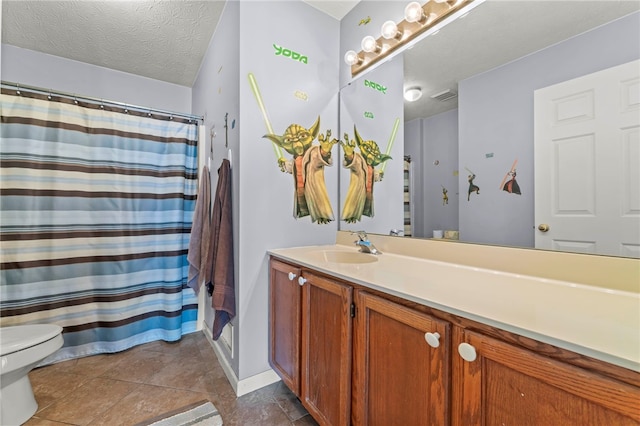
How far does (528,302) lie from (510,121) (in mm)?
749

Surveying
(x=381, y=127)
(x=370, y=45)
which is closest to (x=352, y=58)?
(x=370, y=45)

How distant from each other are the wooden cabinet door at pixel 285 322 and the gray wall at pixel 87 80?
2.58 metres

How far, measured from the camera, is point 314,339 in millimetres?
1235

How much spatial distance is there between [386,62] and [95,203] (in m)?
2.39

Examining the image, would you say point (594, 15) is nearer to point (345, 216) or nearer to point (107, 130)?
point (345, 216)

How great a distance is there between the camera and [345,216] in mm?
1967

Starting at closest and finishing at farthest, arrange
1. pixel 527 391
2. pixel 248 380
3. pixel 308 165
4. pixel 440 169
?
pixel 527 391, pixel 440 169, pixel 248 380, pixel 308 165

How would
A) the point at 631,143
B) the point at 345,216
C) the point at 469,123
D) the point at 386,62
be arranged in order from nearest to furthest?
the point at 631,143 → the point at 469,123 → the point at 386,62 → the point at 345,216

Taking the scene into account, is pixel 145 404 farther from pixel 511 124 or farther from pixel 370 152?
pixel 511 124

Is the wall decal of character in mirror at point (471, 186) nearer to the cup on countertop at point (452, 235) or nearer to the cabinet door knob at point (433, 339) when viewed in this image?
the cup on countertop at point (452, 235)

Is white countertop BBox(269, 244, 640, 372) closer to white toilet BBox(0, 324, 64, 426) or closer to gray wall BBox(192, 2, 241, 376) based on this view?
gray wall BBox(192, 2, 241, 376)

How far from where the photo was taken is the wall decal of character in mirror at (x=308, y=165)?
1769 millimetres

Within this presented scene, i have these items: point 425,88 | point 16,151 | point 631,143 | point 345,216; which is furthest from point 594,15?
point 16,151

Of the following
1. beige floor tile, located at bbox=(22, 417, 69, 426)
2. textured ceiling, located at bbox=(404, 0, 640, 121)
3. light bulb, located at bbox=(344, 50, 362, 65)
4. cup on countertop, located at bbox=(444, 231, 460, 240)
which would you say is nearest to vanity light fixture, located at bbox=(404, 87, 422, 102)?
textured ceiling, located at bbox=(404, 0, 640, 121)
